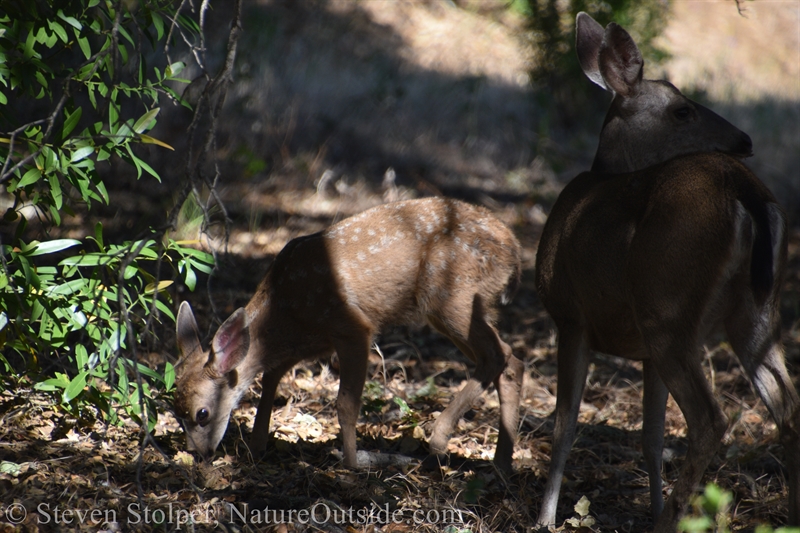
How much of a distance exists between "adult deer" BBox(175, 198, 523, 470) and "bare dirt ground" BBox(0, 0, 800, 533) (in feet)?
0.92

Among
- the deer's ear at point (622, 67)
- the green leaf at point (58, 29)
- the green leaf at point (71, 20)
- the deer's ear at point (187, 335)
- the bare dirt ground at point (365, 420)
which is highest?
the green leaf at point (71, 20)

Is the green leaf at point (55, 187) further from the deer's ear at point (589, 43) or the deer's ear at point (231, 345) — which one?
the deer's ear at point (589, 43)

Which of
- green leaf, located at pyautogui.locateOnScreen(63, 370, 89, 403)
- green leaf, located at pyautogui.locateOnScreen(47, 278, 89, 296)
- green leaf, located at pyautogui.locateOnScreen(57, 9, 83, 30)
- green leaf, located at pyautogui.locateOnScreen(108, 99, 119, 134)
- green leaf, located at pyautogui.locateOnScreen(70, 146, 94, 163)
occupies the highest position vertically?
green leaf, located at pyautogui.locateOnScreen(57, 9, 83, 30)

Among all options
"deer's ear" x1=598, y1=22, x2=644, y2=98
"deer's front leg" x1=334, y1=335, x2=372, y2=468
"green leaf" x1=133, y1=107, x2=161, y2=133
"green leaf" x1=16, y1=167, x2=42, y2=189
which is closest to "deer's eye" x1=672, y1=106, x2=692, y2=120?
"deer's ear" x1=598, y1=22, x2=644, y2=98

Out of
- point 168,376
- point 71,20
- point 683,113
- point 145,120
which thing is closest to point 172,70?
point 145,120

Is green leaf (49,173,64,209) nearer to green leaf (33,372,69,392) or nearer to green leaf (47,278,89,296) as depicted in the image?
green leaf (47,278,89,296)

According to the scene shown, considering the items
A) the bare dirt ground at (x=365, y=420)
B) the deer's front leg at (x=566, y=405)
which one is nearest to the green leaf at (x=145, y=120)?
the bare dirt ground at (x=365, y=420)

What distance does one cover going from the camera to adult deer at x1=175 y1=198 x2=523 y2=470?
4.89 metres

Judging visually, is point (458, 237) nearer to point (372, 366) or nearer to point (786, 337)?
point (372, 366)

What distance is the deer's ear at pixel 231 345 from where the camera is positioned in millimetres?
4754

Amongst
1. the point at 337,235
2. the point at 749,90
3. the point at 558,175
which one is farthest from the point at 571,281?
the point at 749,90

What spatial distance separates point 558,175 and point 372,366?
6167 millimetres

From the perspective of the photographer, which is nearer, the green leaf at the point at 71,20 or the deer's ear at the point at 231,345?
the green leaf at the point at 71,20

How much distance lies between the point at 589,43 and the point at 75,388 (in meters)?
3.57
